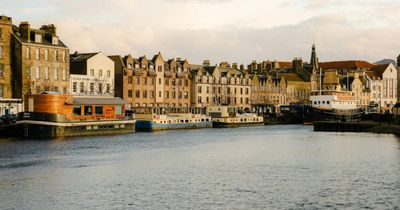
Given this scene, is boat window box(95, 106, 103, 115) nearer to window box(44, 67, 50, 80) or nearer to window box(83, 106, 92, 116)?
window box(83, 106, 92, 116)

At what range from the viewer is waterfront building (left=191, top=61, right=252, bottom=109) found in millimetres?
145500

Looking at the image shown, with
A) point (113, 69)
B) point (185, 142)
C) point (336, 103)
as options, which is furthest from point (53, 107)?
Answer: point (336, 103)

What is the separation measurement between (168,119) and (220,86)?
43.6m

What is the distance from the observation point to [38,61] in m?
105

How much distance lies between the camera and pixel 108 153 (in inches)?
2456

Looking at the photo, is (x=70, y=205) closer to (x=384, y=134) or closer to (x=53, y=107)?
(x=53, y=107)

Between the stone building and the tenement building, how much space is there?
16742mm

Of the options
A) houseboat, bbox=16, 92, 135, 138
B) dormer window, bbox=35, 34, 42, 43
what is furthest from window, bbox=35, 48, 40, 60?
houseboat, bbox=16, 92, 135, 138

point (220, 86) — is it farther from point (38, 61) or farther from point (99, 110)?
point (99, 110)

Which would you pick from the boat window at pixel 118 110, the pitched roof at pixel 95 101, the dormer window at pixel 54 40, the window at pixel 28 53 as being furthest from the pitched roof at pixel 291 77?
the window at pixel 28 53

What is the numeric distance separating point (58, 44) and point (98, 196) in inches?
2960

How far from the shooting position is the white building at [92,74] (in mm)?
112375

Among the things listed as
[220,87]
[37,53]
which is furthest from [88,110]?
[220,87]

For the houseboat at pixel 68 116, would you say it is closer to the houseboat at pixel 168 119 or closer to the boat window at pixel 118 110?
the boat window at pixel 118 110
